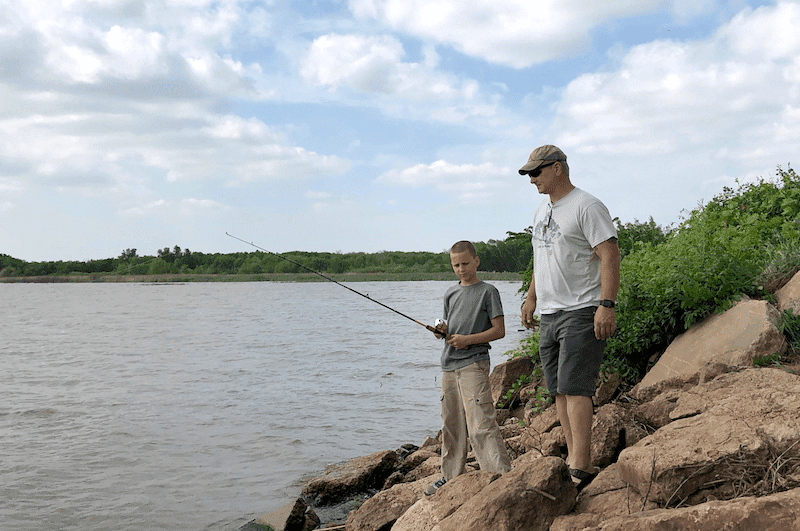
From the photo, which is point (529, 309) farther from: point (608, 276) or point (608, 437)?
point (608, 437)

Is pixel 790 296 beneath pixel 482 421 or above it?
above

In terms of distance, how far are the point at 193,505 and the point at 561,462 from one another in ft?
14.8

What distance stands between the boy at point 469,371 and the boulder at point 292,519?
1.47m

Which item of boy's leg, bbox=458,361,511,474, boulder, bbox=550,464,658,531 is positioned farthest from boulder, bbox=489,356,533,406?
boulder, bbox=550,464,658,531

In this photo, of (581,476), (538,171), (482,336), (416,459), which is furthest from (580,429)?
(416,459)

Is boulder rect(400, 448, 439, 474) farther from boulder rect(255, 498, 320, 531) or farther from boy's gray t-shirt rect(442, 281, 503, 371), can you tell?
boy's gray t-shirt rect(442, 281, 503, 371)

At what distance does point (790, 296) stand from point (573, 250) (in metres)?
3.15

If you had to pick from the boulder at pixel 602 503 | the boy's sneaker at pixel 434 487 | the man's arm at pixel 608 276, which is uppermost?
the man's arm at pixel 608 276

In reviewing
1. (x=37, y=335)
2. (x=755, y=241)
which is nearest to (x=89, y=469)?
(x=755, y=241)

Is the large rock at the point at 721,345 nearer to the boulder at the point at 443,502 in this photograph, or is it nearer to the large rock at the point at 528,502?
the boulder at the point at 443,502

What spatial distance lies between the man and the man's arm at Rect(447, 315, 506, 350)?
292mm

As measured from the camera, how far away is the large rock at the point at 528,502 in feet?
11.6

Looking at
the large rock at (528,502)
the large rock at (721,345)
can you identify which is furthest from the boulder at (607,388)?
the large rock at (528,502)

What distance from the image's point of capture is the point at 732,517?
2.98 m
